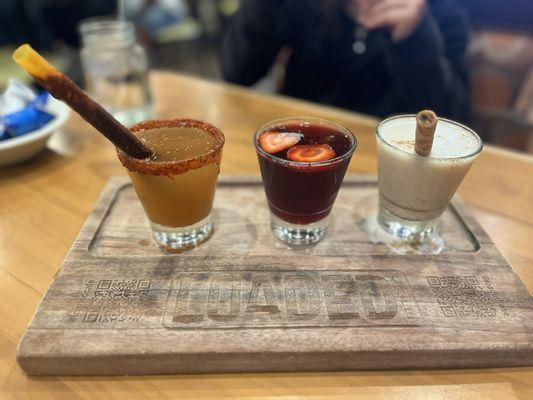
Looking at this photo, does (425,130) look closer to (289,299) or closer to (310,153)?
(310,153)

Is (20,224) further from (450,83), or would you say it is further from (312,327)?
(450,83)

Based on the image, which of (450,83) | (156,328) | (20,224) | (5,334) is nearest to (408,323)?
(156,328)

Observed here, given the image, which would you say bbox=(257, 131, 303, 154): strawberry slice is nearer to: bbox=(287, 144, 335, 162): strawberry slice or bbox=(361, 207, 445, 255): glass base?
bbox=(287, 144, 335, 162): strawberry slice

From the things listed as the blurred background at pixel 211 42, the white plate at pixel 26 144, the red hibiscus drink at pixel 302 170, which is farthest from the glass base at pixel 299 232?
the blurred background at pixel 211 42

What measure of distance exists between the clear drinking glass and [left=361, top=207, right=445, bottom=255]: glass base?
99cm

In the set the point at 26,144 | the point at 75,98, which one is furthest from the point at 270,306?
the point at 26,144

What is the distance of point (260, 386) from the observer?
737mm

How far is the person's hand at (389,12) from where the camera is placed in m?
1.63

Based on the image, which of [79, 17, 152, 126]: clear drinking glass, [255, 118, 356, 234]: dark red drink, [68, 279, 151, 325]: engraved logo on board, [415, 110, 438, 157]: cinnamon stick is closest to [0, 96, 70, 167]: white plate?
[79, 17, 152, 126]: clear drinking glass

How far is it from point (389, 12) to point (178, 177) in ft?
3.79

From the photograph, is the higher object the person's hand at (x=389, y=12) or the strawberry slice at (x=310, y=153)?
the person's hand at (x=389, y=12)

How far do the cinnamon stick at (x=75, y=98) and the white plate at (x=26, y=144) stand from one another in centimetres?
53

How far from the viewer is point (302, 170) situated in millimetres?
899

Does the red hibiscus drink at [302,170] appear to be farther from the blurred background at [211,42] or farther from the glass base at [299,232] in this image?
the blurred background at [211,42]
